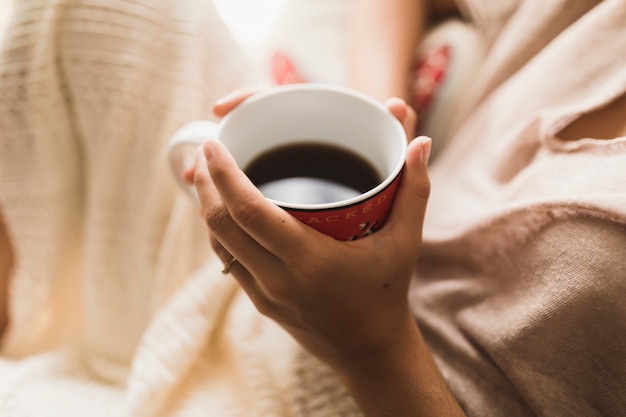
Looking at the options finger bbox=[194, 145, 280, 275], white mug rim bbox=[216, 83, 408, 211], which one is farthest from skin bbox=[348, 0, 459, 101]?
finger bbox=[194, 145, 280, 275]

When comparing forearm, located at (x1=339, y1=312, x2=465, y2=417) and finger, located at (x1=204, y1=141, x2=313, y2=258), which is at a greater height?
finger, located at (x1=204, y1=141, x2=313, y2=258)

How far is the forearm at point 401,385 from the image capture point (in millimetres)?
475

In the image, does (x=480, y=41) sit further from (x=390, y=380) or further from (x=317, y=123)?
(x=390, y=380)

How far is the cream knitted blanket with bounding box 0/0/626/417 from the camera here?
1.50 ft

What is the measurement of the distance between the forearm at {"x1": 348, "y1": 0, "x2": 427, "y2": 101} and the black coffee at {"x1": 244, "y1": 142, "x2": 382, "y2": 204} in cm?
24

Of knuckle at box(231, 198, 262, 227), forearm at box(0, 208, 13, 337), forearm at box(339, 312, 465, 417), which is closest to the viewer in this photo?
knuckle at box(231, 198, 262, 227)

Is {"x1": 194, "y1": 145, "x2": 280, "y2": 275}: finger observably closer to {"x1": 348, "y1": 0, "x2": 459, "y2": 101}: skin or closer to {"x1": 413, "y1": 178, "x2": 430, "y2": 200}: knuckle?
Result: {"x1": 413, "y1": 178, "x2": 430, "y2": 200}: knuckle

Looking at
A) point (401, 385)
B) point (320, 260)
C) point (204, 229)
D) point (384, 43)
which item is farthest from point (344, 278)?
point (384, 43)

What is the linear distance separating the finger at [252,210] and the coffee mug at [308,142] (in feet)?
0.23

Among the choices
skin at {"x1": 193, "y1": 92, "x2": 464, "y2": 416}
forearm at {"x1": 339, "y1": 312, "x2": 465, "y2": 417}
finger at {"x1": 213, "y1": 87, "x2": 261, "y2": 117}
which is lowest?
forearm at {"x1": 339, "y1": 312, "x2": 465, "y2": 417}

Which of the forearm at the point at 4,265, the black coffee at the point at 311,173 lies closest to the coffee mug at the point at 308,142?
the black coffee at the point at 311,173

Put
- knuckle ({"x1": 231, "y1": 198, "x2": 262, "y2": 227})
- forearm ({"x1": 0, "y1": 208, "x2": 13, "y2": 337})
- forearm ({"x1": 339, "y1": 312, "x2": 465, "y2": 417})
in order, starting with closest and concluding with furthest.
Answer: knuckle ({"x1": 231, "y1": 198, "x2": 262, "y2": 227}), forearm ({"x1": 339, "y1": 312, "x2": 465, "y2": 417}), forearm ({"x1": 0, "y1": 208, "x2": 13, "y2": 337})

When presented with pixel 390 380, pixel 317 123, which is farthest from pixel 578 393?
pixel 317 123

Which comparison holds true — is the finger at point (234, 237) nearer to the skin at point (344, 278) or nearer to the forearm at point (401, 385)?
the skin at point (344, 278)
